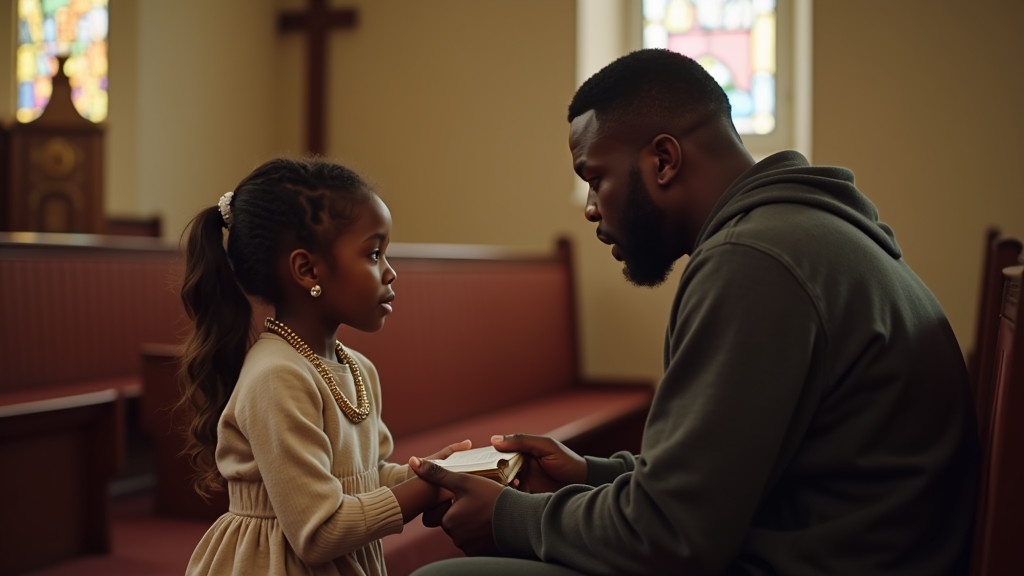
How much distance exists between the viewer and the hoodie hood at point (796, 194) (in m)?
1.59

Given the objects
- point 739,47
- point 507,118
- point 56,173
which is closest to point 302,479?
point 56,173

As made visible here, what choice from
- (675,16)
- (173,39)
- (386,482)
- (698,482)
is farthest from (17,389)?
(675,16)

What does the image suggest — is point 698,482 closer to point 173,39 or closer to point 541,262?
point 541,262

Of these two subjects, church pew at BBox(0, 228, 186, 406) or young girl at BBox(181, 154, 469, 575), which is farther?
church pew at BBox(0, 228, 186, 406)

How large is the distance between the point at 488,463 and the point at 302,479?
1.08ft

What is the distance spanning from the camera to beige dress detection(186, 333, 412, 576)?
174 centimetres

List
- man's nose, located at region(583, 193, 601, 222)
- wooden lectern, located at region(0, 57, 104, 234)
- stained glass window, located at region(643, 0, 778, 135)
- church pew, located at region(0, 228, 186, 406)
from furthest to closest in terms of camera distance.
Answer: stained glass window, located at region(643, 0, 778, 135) → wooden lectern, located at region(0, 57, 104, 234) → church pew, located at region(0, 228, 186, 406) → man's nose, located at region(583, 193, 601, 222)

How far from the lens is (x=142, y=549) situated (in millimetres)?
2701

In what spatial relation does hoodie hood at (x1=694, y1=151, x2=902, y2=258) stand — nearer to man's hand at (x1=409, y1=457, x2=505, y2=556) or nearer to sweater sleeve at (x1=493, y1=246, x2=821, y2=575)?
sweater sleeve at (x1=493, y1=246, x2=821, y2=575)

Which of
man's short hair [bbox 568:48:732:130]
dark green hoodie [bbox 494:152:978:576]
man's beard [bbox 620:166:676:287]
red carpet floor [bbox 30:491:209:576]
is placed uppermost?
man's short hair [bbox 568:48:732:130]

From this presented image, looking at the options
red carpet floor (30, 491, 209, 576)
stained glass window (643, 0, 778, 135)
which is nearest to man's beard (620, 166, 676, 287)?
red carpet floor (30, 491, 209, 576)

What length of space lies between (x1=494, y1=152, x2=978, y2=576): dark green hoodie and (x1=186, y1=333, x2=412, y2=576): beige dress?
1.24ft

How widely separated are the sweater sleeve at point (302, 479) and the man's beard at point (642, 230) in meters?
0.60

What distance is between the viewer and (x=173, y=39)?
668cm
